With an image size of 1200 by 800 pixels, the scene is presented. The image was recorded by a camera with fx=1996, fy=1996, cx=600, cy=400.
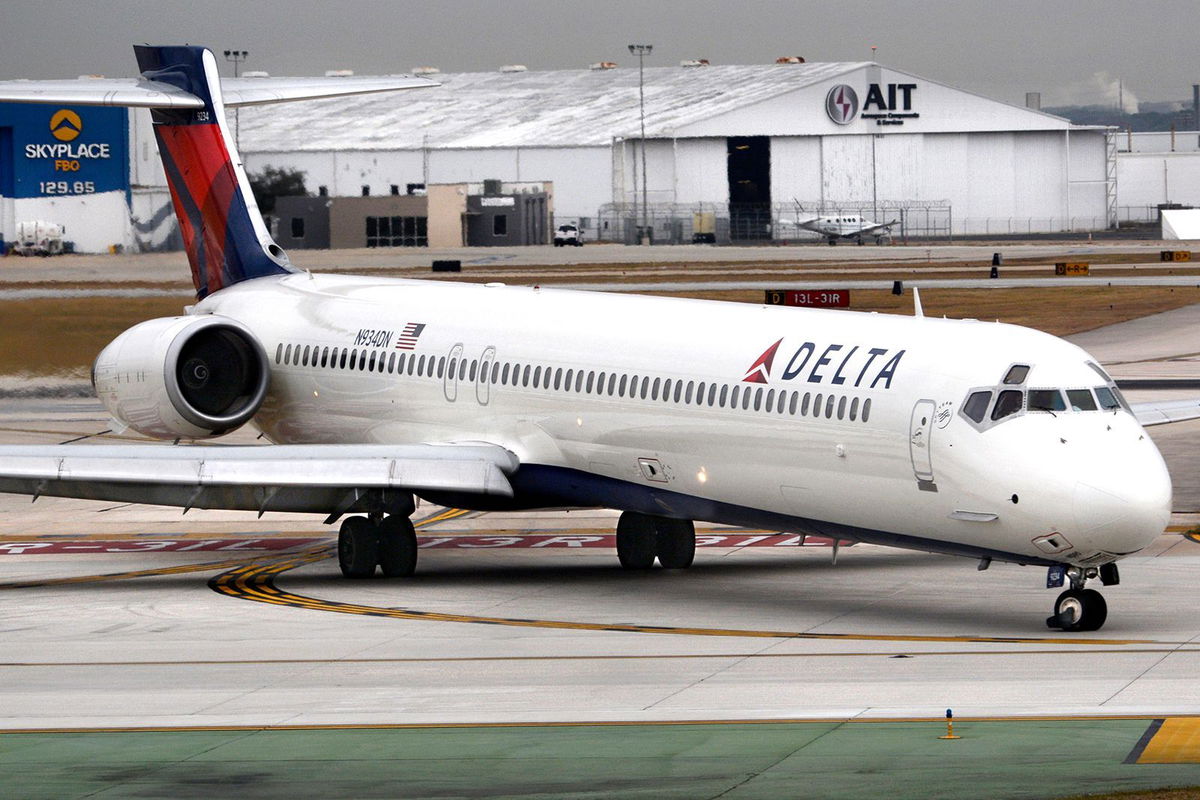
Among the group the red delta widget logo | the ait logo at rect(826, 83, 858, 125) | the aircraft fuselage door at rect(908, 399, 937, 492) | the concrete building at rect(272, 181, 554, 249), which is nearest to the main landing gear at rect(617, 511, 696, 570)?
the red delta widget logo

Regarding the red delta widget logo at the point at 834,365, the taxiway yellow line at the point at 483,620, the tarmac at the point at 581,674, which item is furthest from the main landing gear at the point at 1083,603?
the red delta widget logo at the point at 834,365

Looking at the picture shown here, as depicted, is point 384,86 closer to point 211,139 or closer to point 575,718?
point 211,139

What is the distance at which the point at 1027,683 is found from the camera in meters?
19.1

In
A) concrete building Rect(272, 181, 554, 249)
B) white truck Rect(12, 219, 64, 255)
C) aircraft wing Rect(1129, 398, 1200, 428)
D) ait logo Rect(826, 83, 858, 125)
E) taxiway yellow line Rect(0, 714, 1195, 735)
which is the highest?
ait logo Rect(826, 83, 858, 125)

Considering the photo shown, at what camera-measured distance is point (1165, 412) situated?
2883 centimetres

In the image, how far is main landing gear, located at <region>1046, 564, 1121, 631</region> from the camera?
865 inches

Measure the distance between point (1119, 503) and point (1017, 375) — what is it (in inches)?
75.8

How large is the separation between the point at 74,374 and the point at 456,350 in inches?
693

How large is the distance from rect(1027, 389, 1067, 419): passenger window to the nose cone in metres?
0.82

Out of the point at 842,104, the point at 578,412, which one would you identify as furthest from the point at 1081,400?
the point at 842,104

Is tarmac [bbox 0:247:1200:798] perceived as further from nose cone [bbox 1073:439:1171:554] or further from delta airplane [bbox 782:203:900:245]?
delta airplane [bbox 782:203:900:245]

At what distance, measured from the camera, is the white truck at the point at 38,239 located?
1999 inches

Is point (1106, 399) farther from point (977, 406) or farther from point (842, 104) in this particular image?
point (842, 104)

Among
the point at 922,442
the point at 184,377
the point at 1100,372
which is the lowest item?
the point at 922,442
